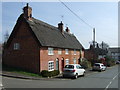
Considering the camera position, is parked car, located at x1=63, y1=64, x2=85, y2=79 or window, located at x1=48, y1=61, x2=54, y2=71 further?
window, located at x1=48, y1=61, x2=54, y2=71

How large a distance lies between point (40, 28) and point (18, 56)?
217 inches

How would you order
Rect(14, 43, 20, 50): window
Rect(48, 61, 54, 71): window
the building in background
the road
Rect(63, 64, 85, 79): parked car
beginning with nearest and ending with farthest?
the road < Rect(63, 64, 85, 79): parked car < the building in background < Rect(14, 43, 20, 50): window < Rect(48, 61, 54, 71): window

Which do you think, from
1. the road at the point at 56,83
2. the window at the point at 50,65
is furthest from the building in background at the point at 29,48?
the road at the point at 56,83

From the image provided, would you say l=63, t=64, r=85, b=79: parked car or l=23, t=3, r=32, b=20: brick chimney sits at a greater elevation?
l=23, t=3, r=32, b=20: brick chimney

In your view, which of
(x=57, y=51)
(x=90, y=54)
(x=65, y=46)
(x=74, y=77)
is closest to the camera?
(x=74, y=77)

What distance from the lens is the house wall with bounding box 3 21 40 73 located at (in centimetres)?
2681

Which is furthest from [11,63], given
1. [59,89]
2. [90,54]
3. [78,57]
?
[90,54]

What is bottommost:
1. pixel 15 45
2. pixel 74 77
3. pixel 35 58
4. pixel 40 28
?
pixel 74 77

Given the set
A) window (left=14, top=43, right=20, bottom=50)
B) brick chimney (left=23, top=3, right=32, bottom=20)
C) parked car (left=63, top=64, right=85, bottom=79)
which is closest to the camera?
parked car (left=63, top=64, right=85, bottom=79)

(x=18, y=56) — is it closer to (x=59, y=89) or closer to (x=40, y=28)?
(x=40, y=28)

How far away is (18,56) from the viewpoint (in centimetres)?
2822

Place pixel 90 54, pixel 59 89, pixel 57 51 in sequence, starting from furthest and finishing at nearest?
pixel 90 54 → pixel 57 51 → pixel 59 89

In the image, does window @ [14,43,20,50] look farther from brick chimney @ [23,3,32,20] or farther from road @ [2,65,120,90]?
road @ [2,65,120,90]

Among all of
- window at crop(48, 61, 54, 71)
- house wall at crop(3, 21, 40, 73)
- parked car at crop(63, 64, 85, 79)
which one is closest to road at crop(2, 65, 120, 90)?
parked car at crop(63, 64, 85, 79)
